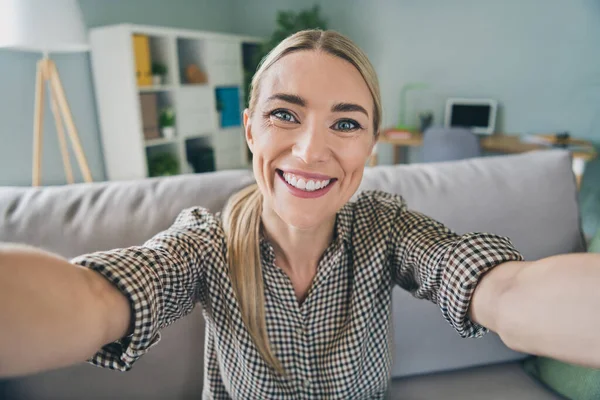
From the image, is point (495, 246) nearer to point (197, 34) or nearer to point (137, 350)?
point (137, 350)

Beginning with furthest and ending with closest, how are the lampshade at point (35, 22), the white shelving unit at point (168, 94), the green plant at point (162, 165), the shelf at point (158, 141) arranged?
1. the green plant at point (162, 165)
2. the shelf at point (158, 141)
3. the white shelving unit at point (168, 94)
4. the lampshade at point (35, 22)

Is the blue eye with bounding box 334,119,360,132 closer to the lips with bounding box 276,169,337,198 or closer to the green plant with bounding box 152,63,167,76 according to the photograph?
the lips with bounding box 276,169,337,198

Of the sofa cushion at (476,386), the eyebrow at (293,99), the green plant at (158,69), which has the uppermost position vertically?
the green plant at (158,69)

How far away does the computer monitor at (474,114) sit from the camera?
3592 mm

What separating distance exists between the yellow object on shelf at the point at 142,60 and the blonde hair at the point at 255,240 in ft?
8.66

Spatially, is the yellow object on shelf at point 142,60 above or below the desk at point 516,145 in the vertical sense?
above

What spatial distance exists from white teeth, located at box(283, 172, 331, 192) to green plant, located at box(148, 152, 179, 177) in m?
2.90

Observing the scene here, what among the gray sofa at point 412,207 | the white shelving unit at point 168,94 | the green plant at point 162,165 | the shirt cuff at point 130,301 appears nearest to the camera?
the shirt cuff at point 130,301

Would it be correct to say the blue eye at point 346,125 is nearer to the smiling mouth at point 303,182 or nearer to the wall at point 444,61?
the smiling mouth at point 303,182

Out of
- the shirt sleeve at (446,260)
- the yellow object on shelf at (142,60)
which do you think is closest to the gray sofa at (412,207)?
the shirt sleeve at (446,260)

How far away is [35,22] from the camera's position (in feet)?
6.02

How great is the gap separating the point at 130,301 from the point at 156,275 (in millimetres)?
70

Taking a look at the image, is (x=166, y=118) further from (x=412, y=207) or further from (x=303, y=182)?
(x=303, y=182)

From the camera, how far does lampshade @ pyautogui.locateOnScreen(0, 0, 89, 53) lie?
1.81m
